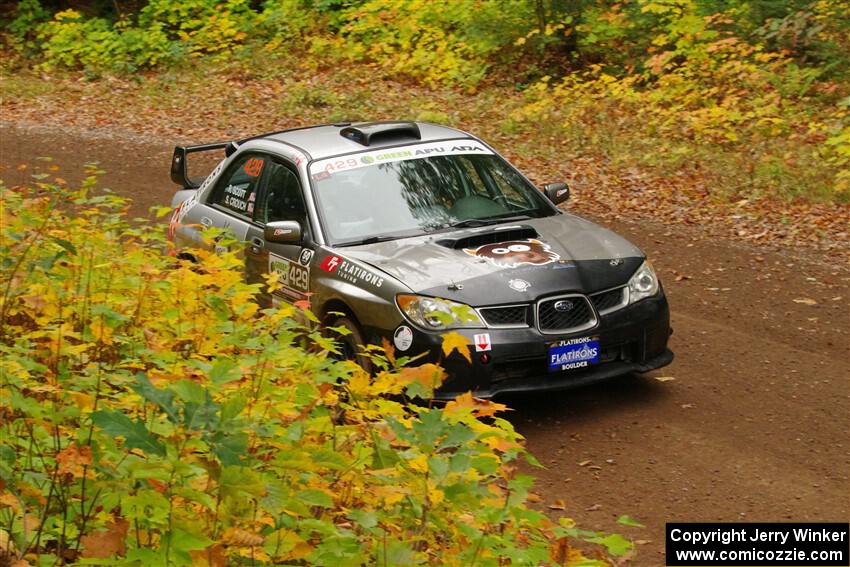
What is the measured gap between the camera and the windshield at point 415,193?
7918 millimetres

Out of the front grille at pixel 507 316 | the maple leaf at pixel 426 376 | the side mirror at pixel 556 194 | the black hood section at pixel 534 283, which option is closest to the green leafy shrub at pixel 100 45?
the side mirror at pixel 556 194

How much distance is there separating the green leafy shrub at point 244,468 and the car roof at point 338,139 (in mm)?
3455

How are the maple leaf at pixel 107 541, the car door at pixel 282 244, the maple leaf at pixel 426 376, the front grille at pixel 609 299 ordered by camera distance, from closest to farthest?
the maple leaf at pixel 107 541
the maple leaf at pixel 426 376
the front grille at pixel 609 299
the car door at pixel 282 244

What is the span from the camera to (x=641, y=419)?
7344 mm

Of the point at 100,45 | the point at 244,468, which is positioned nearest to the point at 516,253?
the point at 244,468

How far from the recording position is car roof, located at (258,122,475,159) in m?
8.42

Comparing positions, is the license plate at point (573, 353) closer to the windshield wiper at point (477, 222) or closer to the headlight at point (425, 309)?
the headlight at point (425, 309)

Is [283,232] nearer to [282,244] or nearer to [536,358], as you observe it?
[282,244]

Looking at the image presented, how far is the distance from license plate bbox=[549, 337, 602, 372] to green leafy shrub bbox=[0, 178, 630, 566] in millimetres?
2150

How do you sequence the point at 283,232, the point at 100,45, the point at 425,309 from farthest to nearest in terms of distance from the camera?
the point at 100,45 → the point at 283,232 → the point at 425,309

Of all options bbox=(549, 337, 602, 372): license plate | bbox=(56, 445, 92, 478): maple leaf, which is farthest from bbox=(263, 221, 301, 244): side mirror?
bbox=(56, 445, 92, 478): maple leaf

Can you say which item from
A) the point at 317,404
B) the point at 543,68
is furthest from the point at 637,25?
the point at 317,404

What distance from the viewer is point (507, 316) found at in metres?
7.04

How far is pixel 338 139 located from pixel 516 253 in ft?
6.44
